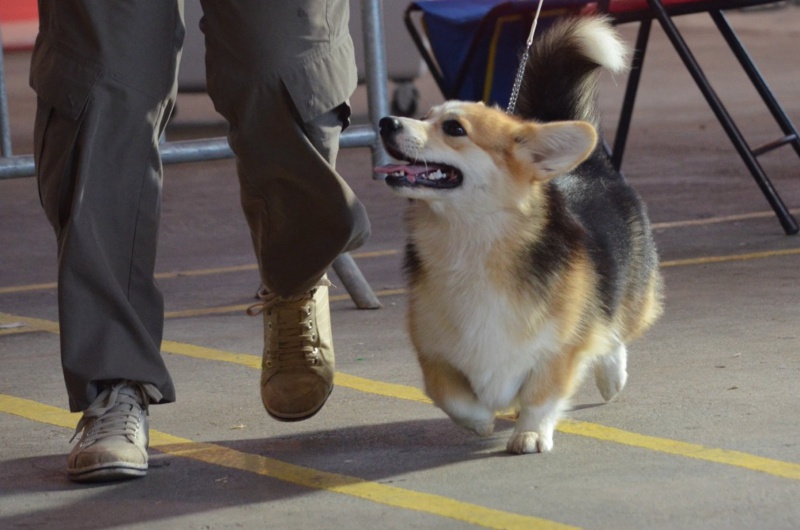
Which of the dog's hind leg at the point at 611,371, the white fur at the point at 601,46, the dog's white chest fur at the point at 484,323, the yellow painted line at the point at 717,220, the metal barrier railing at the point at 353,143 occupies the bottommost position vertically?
the yellow painted line at the point at 717,220

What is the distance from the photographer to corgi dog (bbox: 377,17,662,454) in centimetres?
340

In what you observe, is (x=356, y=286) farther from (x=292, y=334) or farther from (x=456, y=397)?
(x=456, y=397)

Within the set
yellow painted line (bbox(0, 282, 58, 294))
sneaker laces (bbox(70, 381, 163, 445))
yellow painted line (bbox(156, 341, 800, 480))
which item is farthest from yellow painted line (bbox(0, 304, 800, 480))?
yellow painted line (bbox(0, 282, 58, 294))

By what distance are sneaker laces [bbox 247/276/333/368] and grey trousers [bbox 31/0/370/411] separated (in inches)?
8.6

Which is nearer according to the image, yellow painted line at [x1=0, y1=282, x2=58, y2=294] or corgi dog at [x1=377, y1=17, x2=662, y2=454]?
corgi dog at [x1=377, y1=17, x2=662, y2=454]

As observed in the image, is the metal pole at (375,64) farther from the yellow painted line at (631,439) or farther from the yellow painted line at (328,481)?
the yellow painted line at (328,481)

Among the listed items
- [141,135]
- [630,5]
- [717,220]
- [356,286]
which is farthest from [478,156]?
[717,220]

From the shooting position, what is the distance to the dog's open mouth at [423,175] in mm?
3367

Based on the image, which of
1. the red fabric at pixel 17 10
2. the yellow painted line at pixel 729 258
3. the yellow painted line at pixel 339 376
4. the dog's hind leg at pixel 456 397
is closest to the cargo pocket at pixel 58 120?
the dog's hind leg at pixel 456 397

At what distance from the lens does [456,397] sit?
3.41 metres

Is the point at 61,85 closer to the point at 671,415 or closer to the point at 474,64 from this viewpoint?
the point at 671,415

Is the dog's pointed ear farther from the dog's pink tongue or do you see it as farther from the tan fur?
the dog's pink tongue

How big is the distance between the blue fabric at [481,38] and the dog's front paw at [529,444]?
12.6 ft

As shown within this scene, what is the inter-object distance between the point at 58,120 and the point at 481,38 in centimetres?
406
